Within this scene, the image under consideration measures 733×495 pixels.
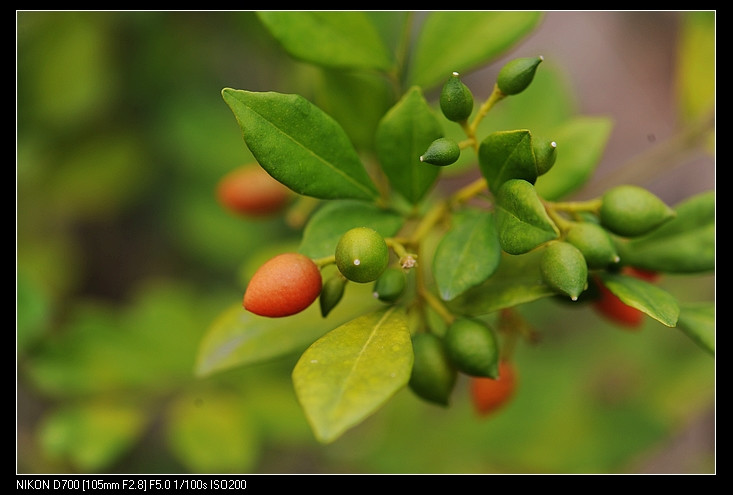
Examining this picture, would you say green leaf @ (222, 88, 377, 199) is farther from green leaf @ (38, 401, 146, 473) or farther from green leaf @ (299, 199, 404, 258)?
green leaf @ (38, 401, 146, 473)

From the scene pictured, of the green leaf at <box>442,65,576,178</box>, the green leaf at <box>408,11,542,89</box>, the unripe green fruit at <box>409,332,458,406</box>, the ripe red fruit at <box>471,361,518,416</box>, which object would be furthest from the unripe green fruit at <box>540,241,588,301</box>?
the green leaf at <box>442,65,576,178</box>

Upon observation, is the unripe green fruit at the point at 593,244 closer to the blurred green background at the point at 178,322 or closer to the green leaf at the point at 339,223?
the green leaf at the point at 339,223

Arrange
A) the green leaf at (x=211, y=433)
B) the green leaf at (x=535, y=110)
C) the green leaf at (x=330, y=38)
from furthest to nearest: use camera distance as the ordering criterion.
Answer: the green leaf at (x=211, y=433)
the green leaf at (x=535, y=110)
the green leaf at (x=330, y=38)

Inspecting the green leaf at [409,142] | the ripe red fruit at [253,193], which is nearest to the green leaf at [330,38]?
the green leaf at [409,142]

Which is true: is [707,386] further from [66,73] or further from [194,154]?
[66,73]

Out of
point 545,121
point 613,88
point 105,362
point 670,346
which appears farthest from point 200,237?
point 613,88
